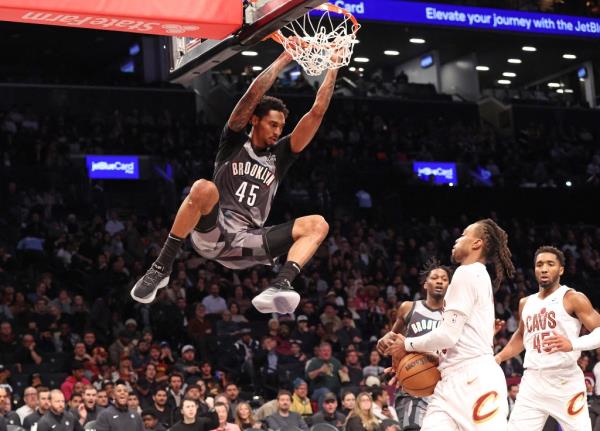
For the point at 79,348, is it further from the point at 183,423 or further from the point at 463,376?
the point at 463,376

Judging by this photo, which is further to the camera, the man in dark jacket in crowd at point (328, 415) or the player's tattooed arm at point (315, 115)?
the man in dark jacket in crowd at point (328, 415)

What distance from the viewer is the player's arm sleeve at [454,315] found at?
6.74 meters

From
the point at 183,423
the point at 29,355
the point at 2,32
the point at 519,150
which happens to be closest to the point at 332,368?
the point at 183,423

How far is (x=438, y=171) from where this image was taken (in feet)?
88.9

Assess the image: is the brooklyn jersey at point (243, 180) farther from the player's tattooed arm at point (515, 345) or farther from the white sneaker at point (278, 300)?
the player's tattooed arm at point (515, 345)

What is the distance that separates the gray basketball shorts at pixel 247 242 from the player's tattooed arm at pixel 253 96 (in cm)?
68

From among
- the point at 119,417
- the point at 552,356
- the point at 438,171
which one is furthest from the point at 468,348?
the point at 438,171

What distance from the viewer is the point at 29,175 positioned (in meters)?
21.1

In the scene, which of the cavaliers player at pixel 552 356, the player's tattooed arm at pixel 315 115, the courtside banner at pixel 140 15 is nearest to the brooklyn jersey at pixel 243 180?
the player's tattooed arm at pixel 315 115

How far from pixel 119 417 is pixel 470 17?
19706mm

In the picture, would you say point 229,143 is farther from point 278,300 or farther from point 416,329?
point 416,329

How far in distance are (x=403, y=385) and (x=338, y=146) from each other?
19495 mm

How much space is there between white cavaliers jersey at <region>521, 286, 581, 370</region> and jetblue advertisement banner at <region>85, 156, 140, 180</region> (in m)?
15.4

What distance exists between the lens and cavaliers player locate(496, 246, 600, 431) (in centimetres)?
855
